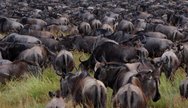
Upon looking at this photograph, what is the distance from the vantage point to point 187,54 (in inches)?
610

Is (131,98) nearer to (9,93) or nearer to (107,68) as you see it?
(107,68)

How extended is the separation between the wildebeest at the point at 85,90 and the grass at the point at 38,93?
0.36 metres

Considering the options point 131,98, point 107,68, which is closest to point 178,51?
point 107,68

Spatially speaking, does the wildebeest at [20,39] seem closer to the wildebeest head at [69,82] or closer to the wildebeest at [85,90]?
the wildebeest head at [69,82]

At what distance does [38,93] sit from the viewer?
41.9 ft

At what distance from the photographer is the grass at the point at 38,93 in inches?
449

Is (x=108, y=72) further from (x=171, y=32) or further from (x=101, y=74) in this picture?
(x=171, y=32)

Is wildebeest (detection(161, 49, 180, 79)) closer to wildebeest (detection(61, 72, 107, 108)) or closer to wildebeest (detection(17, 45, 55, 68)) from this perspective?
wildebeest (detection(61, 72, 107, 108))

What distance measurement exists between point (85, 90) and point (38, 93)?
9.83 feet

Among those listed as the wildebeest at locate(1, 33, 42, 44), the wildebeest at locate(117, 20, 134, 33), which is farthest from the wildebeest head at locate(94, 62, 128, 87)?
the wildebeest at locate(117, 20, 134, 33)

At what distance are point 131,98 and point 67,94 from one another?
2.70 m

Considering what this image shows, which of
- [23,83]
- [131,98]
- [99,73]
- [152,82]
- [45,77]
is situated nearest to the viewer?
[131,98]

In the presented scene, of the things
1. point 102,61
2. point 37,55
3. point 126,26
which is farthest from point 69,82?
point 126,26

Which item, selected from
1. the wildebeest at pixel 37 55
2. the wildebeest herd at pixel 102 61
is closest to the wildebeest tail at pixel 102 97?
the wildebeest herd at pixel 102 61
